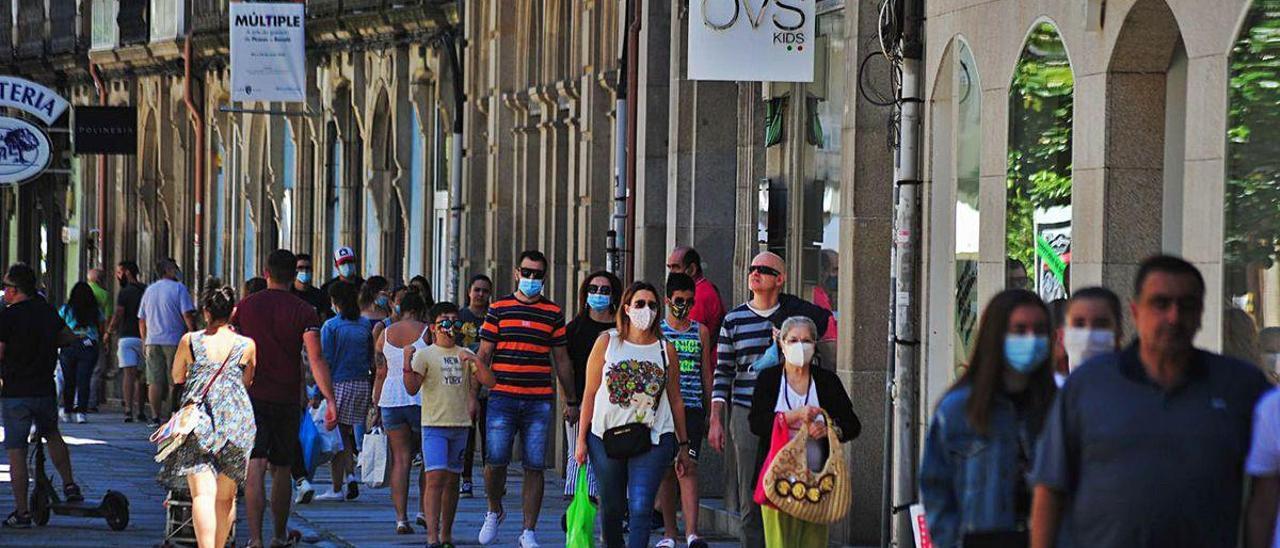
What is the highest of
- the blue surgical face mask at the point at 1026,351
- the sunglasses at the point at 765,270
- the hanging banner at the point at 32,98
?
the hanging banner at the point at 32,98

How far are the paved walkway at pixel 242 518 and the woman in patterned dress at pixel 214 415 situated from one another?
2.30 metres

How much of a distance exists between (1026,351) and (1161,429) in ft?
2.48

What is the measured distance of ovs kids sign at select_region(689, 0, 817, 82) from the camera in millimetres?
17328

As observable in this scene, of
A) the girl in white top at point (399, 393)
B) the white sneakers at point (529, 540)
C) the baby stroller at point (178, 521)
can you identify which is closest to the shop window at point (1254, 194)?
the white sneakers at point (529, 540)

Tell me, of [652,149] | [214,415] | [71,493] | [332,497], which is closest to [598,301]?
[214,415]

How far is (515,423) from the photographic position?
1554cm

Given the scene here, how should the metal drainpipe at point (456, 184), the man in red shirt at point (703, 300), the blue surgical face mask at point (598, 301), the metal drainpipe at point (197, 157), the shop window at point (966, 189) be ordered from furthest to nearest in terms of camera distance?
1. the metal drainpipe at point (197, 157)
2. the metal drainpipe at point (456, 184)
3. the man in red shirt at point (703, 300)
4. the blue surgical face mask at point (598, 301)
5. the shop window at point (966, 189)

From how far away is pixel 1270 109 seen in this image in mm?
10570

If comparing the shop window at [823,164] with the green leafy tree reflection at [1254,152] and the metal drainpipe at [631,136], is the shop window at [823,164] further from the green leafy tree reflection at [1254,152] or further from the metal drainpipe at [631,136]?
the green leafy tree reflection at [1254,152]

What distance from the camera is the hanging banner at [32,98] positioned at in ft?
103

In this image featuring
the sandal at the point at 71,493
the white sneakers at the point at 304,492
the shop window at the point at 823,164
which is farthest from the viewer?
the white sneakers at the point at 304,492

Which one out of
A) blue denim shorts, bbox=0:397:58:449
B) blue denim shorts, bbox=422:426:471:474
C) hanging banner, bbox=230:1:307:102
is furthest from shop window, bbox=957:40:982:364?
hanging banner, bbox=230:1:307:102

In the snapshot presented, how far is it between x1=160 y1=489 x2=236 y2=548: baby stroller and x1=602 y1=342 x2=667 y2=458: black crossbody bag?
102 inches

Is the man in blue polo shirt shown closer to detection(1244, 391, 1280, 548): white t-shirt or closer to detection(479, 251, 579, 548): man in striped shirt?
detection(1244, 391, 1280, 548): white t-shirt
